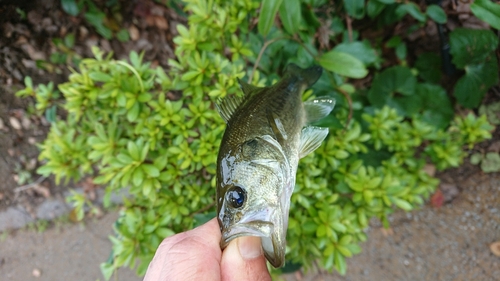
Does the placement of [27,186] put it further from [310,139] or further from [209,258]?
[310,139]

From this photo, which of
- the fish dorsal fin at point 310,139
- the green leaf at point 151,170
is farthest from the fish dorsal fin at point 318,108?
the green leaf at point 151,170

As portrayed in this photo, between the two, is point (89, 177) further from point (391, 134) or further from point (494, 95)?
point (494, 95)

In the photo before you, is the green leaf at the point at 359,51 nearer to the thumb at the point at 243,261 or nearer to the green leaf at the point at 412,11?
the green leaf at the point at 412,11

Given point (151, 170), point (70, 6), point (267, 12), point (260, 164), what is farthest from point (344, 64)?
point (70, 6)

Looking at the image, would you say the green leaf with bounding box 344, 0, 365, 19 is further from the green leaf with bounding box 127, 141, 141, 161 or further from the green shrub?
the green leaf with bounding box 127, 141, 141, 161

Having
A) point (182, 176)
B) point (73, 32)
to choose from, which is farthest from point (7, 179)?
point (182, 176)
